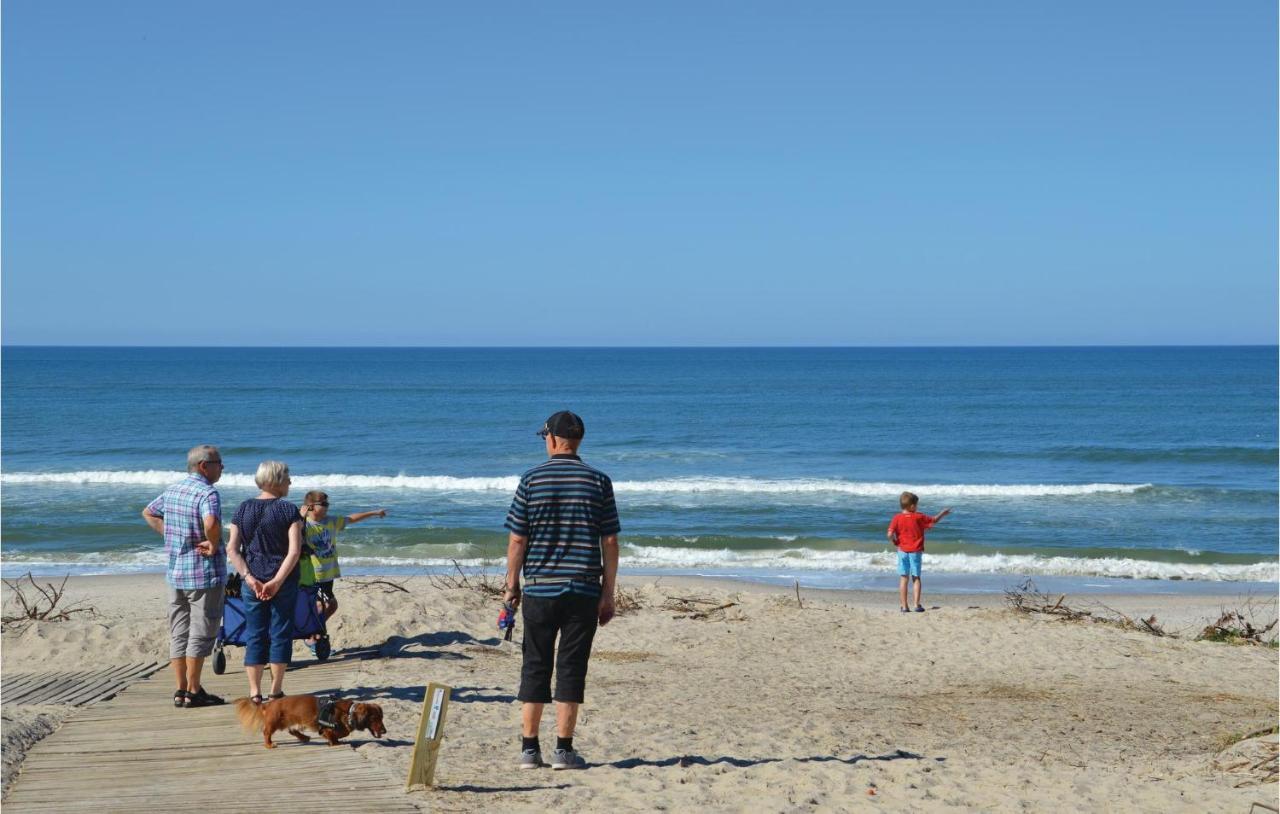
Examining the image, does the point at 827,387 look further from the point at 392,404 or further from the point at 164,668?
the point at 164,668

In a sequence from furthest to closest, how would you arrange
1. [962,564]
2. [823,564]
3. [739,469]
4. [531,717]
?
[739,469] < [823,564] < [962,564] < [531,717]

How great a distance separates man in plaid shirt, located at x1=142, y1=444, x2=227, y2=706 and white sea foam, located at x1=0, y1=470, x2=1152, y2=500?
69.7 ft

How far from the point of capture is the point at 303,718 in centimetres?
590

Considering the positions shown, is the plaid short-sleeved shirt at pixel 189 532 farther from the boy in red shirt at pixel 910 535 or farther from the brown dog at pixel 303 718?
the boy in red shirt at pixel 910 535

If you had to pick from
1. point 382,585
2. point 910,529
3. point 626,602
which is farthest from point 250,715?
point 910,529

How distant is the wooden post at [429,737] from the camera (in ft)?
16.8

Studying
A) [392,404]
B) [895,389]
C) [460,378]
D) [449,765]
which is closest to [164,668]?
[449,765]

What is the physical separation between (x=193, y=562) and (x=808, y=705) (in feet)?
14.2

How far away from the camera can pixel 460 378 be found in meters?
88.4

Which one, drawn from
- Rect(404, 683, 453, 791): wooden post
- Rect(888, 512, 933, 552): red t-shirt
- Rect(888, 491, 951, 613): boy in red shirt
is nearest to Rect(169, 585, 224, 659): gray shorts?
Rect(404, 683, 453, 791): wooden post

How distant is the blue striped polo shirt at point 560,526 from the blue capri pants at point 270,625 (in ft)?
6.39

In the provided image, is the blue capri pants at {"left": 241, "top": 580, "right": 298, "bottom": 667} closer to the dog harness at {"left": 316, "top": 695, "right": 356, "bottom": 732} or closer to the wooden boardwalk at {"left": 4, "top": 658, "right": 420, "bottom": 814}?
the wooden boardwalk at {"left": 4, "top": 658, "right": 420, "bottom": 814}

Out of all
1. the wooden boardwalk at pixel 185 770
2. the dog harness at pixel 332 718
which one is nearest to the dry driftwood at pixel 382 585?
the wooden boardwalk at pixel 185 770

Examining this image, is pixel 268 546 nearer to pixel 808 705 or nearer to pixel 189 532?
pixel 189 532
